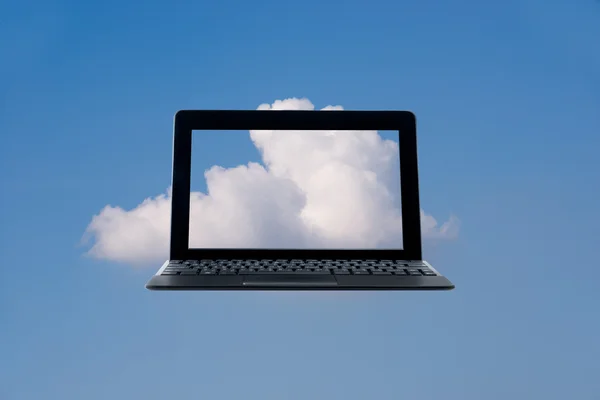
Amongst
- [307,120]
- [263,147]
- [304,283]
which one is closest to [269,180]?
[263,147]

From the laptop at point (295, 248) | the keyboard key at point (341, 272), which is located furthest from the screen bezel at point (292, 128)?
the keyboard key at point (341, 272)

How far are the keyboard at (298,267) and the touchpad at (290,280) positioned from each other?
0.15 feet

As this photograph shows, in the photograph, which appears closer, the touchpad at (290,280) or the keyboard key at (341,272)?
the touchpad at (290,280)

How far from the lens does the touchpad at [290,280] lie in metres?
1.41

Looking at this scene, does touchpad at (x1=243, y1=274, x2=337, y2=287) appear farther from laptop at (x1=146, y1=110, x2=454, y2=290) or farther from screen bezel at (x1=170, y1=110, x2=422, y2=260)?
screen bezel at (x1=170, y1=110, x2=422, y2=260)

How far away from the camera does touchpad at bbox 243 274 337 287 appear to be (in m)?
1.41

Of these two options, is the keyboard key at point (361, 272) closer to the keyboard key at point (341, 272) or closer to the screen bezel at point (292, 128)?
the keyboard key at point (341, 272)

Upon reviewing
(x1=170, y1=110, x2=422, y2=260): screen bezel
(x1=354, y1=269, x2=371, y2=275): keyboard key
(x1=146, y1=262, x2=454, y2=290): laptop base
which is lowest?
(x1=146, y1=262, x2=454, y2=290): laptop base

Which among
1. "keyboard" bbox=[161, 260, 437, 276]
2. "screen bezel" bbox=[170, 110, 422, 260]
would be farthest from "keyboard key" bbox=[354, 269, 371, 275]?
"screen bezel" bbox=[170, 110, 422, 260]

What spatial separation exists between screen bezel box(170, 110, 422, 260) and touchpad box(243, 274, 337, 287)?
0.28 metres

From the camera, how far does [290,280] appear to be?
1.45 metres

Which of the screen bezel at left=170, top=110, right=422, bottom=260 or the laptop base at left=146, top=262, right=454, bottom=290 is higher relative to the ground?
the screen bezel at left=170, top=110, right=422, bottom=260

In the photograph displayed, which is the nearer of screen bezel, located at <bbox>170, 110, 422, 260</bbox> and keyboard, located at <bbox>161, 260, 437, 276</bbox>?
keyboard, located at <bbox>161, 260, 437, 276</bbox>

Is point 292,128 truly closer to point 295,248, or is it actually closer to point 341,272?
point 295,248
